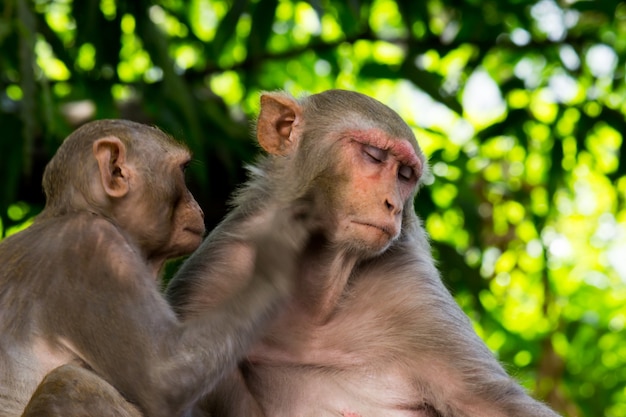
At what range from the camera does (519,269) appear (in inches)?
514

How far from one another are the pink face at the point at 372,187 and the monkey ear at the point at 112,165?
94 centimetres

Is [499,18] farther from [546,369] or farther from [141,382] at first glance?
[141,382]

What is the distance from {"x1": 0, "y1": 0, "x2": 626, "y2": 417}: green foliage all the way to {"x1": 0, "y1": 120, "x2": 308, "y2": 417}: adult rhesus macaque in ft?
5.07

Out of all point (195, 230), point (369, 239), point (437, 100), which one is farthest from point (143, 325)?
point (437, 100)

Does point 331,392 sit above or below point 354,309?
below

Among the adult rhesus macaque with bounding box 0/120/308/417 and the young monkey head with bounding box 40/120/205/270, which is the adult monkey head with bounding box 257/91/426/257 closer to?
the adult rhesus macaque with bounding box 0/120/308/417

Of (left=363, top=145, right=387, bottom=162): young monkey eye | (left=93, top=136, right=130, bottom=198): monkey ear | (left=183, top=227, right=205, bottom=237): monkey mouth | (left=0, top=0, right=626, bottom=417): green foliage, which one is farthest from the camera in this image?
(left=0, top=0, right=626, bottom=417): green foliage

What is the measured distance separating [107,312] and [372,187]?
132 cm

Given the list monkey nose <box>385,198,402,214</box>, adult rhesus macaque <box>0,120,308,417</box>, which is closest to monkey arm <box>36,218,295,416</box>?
adult rhesus macaque <box>0,120,308,417</box>

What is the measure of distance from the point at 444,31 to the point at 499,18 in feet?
2.12

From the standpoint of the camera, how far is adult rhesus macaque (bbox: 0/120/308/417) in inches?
194

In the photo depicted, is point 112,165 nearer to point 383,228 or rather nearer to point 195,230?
point 195,230

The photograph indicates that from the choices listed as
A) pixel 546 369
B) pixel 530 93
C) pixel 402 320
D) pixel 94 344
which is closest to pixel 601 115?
pixel 530 93

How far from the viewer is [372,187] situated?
5645 millimetres
